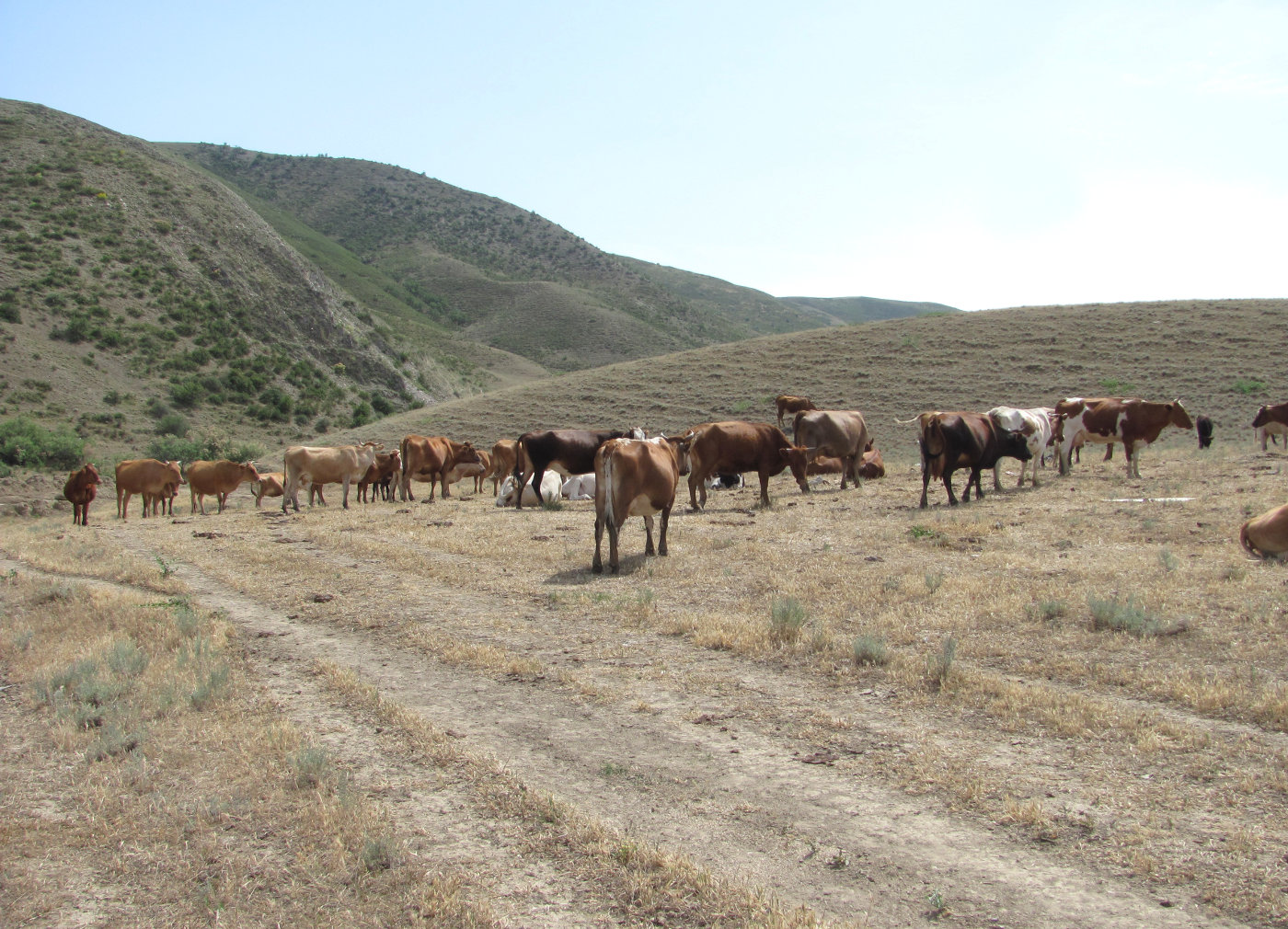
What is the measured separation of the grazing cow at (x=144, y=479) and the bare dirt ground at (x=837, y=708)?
1060cm

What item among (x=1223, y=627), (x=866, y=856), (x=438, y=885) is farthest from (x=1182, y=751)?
(x=438, y=885)

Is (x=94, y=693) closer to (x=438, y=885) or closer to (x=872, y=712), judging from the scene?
(x=438, y=885)

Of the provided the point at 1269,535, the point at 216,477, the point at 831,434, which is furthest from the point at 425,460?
the point at 1269,535

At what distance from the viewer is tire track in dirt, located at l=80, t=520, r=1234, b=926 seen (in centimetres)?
398

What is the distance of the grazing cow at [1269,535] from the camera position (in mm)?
10273

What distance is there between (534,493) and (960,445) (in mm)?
10478

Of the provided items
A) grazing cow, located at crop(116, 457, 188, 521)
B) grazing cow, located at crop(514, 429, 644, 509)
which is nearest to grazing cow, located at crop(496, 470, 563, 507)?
grazing cow, located at crop(514, 429, 644, 509)

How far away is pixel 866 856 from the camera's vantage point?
14.4ft

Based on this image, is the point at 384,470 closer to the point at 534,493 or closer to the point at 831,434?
the point at 534,493

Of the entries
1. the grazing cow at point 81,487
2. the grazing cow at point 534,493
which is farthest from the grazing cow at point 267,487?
the grazing cow at point 534,493

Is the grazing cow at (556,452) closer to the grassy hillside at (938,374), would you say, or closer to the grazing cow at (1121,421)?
the grazing cow at (1121,421)

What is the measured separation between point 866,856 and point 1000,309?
211ft

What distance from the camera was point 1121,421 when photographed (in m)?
21.5

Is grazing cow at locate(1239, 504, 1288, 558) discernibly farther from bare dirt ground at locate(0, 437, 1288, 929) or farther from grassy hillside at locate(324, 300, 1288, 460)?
grassy hillside at locate(324, 300, 1288, 460)
